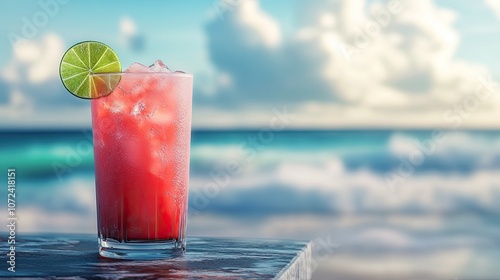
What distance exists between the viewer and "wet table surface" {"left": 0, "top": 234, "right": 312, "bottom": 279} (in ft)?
4.14

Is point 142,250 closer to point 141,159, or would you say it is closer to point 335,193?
point 141,159

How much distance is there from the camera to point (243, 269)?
131cm

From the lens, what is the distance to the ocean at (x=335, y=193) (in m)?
6.64

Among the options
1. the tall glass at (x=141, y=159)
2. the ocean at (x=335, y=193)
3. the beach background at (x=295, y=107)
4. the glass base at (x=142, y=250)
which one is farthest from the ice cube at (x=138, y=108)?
the beach background at (x=295, y=107)

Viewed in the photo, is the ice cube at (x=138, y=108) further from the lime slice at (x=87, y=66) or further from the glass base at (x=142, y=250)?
the glass base at (x=142, y=250)

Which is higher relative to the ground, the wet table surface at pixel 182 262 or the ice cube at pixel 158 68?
the ice cube at pixel 158 68

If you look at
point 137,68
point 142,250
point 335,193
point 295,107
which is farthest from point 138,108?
point 295,107

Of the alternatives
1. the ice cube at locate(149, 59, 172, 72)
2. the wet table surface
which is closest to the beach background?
the wet table surface

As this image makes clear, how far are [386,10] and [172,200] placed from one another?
884 cm

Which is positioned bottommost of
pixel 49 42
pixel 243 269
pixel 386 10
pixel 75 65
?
pixel 243 269

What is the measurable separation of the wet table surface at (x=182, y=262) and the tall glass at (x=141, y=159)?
73 mm

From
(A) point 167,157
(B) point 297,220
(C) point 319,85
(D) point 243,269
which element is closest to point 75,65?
(A) point 167,157

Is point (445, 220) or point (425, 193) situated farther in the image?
point (425, 193)

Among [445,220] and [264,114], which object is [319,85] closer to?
[264,114]
